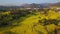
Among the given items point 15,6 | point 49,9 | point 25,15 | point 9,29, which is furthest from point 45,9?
point 9,29

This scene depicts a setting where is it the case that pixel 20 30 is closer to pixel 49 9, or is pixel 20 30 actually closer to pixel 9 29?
pixel 9 29

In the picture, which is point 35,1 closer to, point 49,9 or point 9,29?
point 49,9

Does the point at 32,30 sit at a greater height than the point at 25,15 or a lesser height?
lesser

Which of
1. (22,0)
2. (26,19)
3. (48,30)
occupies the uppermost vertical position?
(22,0)

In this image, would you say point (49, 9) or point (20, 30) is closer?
point (20, 30)

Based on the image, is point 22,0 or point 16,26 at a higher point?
point 22,0

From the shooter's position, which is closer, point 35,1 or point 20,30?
point 20,30

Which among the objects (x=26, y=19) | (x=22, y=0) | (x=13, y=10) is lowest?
(x=26, y=19)

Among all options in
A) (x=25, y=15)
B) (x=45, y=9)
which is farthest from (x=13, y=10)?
Result: (x=45, y=9)
